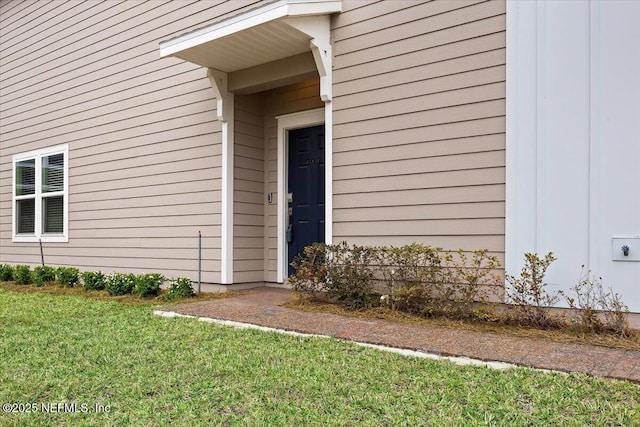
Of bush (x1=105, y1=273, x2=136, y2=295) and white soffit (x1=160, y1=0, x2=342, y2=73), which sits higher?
white soffit (x1=160, y1=0, x2=342, y2=73)

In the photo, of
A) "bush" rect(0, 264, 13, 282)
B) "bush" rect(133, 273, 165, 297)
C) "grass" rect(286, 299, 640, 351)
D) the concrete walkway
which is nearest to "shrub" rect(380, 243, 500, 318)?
"grass" rect(286, 299, 640, 351)

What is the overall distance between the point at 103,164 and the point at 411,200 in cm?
531

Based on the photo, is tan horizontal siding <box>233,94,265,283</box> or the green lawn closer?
the green lawn

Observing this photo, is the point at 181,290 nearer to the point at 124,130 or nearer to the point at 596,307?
the point at 124,130

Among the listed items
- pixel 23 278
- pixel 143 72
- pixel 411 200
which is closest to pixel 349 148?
pixel 411 200

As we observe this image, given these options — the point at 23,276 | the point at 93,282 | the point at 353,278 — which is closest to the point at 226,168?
the point at 353,278

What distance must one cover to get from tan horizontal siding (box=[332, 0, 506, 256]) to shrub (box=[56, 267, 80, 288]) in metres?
4.31

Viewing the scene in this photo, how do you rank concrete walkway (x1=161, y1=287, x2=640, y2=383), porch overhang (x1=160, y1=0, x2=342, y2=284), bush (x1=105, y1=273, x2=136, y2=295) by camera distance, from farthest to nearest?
bush (x1=105, y1=273, x2=136, y2=295)
porch overhang (x1=160, y1=0, x2=342, y2=284)
concrete walkway (x1=161, y1=287, x2=640, y2=383)

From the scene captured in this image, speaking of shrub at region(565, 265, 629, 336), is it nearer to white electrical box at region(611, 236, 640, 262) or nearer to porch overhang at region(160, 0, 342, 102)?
white electrical box at region(611, 236, 640, 262)

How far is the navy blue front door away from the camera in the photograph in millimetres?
6285

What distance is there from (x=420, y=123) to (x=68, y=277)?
5.58 meters

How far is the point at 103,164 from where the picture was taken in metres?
7.90

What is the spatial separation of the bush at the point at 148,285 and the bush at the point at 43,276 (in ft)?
8.00

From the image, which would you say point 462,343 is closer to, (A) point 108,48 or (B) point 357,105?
(B) point 357,105
